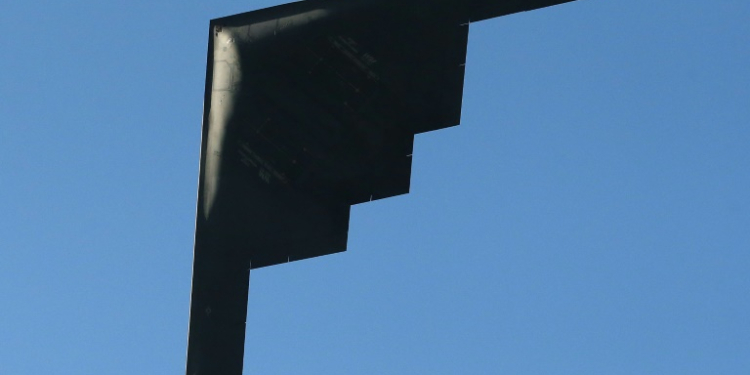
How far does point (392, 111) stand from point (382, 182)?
1533 mm

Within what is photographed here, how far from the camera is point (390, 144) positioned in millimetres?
22422

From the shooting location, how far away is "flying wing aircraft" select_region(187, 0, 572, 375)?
21641 mm

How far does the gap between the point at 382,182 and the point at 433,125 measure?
5.42 feet

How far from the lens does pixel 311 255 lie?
2356cm

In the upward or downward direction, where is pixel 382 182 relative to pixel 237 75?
downward

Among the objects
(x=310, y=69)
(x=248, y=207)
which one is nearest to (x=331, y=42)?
(x=310, y=69)

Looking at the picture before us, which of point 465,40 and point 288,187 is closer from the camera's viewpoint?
point 465,40

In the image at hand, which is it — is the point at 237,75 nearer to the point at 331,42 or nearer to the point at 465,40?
the point at 331,42

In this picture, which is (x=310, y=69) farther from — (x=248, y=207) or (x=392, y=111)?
(x=248, y=207)

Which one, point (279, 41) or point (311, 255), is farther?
point (311, 255)

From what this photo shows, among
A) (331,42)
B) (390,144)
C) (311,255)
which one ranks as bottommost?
(311,255)

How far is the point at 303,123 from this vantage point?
22.4 metres

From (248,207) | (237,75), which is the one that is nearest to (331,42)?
(237,75)

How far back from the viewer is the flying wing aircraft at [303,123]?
2164 cm
